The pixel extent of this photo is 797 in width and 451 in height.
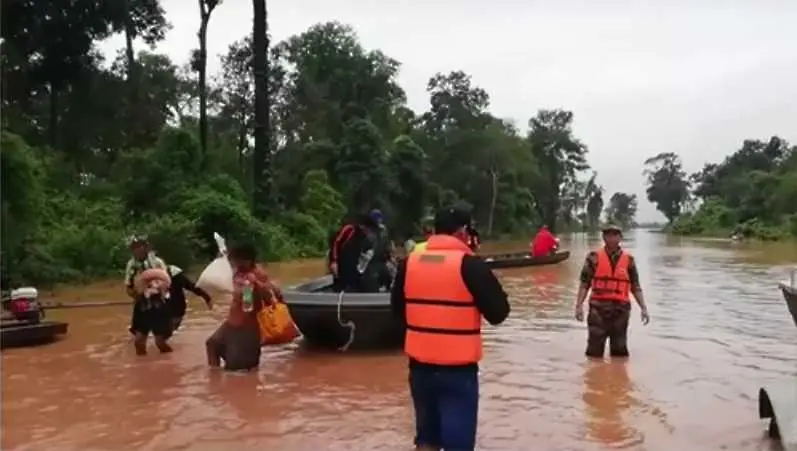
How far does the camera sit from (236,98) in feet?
147

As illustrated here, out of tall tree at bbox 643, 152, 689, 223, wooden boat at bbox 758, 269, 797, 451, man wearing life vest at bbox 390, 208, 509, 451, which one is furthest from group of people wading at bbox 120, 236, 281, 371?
tall tree at bbox 643, 152, 689, 223

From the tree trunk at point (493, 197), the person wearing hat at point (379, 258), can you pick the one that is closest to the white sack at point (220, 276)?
the person wearing hat at point (379, 258)

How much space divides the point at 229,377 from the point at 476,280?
16.1ft

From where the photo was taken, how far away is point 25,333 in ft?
36.4

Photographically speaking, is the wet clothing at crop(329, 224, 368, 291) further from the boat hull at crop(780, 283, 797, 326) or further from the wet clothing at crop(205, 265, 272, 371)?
the boat hull at crop(780, 283, 797, 326)

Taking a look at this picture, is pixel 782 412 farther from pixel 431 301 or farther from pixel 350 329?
pixel 350 329

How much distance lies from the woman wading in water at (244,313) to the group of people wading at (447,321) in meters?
4.02

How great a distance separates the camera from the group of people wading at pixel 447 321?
15.5 ft

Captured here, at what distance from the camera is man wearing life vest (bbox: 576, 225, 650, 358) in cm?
959

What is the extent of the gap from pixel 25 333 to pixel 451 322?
26.1 feet

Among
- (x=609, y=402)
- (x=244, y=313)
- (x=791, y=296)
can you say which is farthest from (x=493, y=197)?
(x=609, y=402)

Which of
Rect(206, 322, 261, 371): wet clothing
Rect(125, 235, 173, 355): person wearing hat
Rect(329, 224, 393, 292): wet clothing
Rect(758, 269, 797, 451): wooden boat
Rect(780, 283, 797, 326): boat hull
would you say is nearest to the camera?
Rect(758, 269, 797, 451): wooden boat

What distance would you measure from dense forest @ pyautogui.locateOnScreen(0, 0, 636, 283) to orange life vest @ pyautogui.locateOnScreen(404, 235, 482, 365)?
1283 centimetres

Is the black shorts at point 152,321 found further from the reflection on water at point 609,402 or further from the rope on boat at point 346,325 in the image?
the reflection on water at point 609,402
